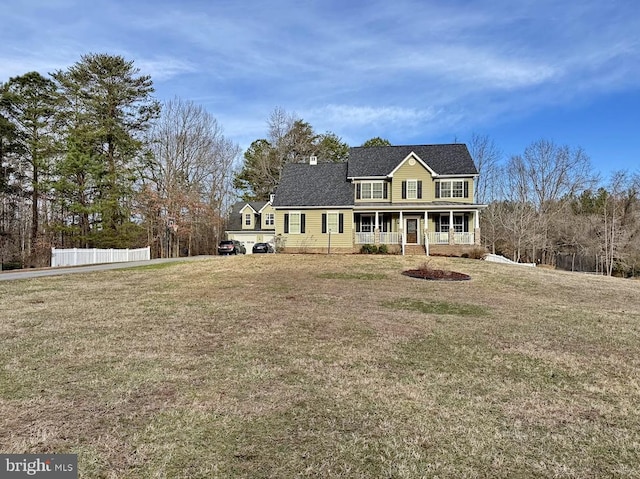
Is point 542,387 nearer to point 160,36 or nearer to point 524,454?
point 524,454

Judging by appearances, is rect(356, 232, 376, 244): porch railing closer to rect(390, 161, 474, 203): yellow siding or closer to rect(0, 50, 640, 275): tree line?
rect(390, 161, 474, 203): yellow siding

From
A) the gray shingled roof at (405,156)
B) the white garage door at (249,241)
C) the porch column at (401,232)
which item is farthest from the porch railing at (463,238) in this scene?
the white garage door at (249,241)

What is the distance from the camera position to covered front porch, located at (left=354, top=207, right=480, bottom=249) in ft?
76.2

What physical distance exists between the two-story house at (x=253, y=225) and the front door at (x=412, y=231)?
53.7ft

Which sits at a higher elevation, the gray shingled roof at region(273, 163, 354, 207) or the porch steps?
the gray shingled roof at region(273, 163, 354, 207)

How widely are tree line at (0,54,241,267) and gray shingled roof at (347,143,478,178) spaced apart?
1687 cm

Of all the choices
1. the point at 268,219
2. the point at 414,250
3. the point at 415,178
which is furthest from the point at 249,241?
the point at 414,250

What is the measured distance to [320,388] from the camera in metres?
4.07

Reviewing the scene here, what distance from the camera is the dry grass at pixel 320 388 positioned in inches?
109

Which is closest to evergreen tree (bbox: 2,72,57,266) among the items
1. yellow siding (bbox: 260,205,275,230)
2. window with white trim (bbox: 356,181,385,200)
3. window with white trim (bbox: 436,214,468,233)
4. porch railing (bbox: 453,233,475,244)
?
yellow siding (bbox: 260,205,275,230)

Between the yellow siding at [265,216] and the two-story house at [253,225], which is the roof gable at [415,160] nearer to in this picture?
the two-story house at [253,225]

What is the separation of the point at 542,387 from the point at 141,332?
6.10 m

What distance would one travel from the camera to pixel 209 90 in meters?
22.4

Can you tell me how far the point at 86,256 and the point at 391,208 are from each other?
747 inches
